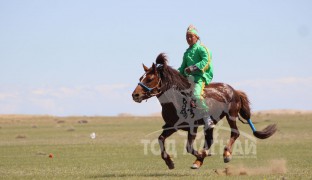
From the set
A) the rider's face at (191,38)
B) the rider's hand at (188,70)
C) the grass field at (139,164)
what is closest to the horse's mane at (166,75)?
the rider's hand at (188,70)

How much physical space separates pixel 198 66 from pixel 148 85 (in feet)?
3.95

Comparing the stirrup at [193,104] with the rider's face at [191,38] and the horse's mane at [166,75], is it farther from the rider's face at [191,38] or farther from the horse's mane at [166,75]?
the rider's face at [191,38]

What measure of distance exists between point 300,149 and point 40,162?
1039 centimetres

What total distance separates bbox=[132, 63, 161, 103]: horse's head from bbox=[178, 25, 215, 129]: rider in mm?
804

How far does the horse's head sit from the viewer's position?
1254 centimetres

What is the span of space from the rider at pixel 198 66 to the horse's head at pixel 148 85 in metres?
0.80

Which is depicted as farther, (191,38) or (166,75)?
(191,38)

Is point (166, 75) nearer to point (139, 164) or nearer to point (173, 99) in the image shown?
point (173, 99)

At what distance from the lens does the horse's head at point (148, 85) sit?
1254 cm

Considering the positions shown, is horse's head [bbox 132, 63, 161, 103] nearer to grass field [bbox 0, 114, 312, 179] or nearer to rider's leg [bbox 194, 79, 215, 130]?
rider's leg [bbox 194, 79, 215, 130]

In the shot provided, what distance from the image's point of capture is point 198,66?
13.2m

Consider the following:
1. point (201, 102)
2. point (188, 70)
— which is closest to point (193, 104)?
point (201, 102)

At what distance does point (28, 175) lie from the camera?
1452 cm

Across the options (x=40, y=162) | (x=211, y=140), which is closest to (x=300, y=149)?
(x=40, y=162)
